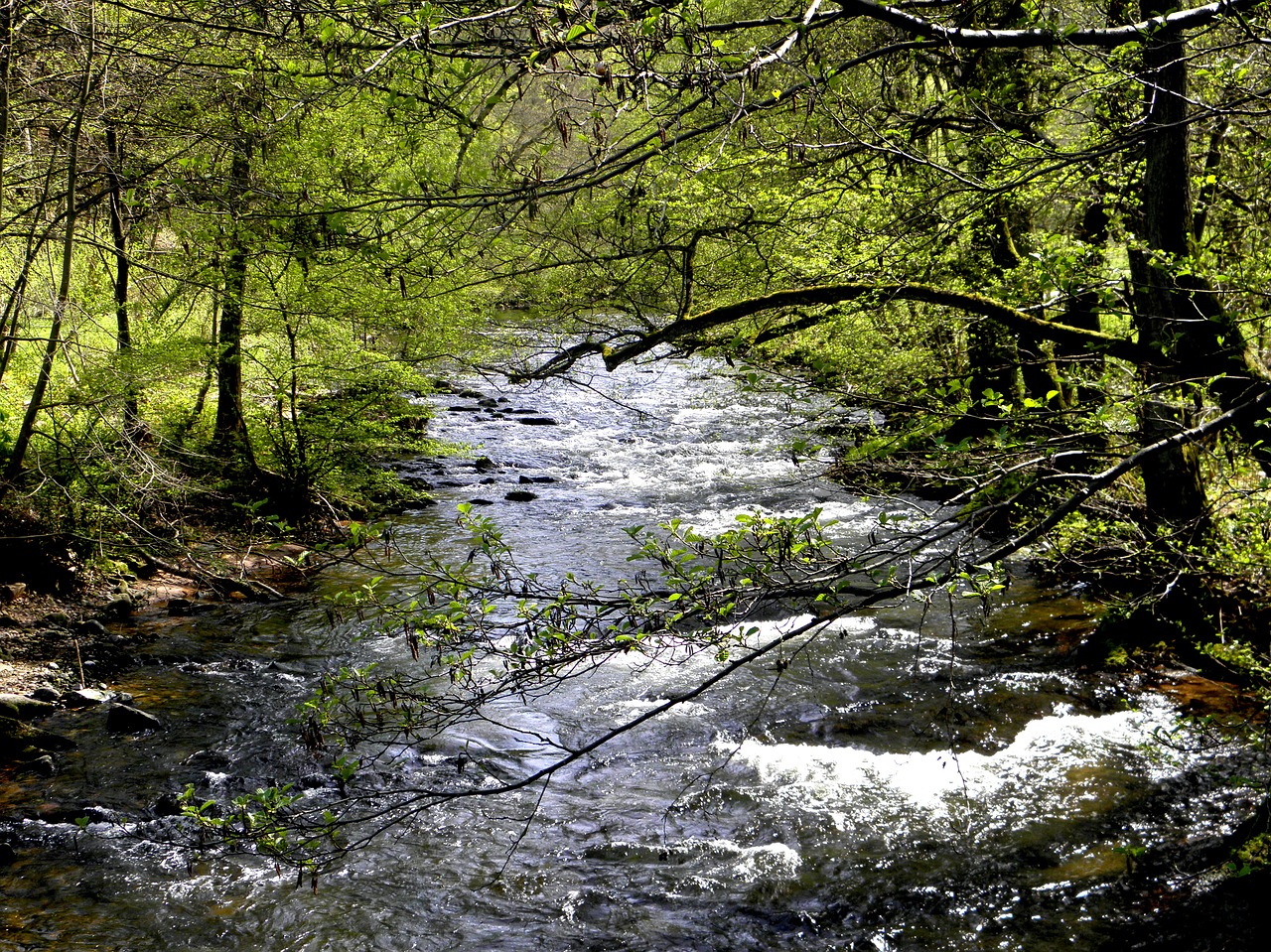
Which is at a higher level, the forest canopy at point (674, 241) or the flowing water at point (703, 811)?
the forest canopy at point (674, 241)

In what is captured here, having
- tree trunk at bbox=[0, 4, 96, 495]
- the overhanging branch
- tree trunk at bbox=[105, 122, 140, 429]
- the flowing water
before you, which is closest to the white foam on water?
the flowing water

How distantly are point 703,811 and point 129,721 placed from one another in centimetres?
457

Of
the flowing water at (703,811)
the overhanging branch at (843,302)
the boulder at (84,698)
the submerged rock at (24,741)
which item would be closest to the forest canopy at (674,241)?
the overhanging branch at (843,302)

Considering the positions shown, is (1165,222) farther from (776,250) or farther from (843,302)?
(776,250)

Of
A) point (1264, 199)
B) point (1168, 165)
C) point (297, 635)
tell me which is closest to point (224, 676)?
point (297, 635)

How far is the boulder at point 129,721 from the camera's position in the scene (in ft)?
23.2

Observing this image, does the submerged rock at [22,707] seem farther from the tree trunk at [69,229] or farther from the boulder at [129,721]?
the tree trunk at [69,229]

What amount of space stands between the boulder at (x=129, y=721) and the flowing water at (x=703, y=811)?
14cm

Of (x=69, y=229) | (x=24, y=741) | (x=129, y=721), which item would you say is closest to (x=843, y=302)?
(x=129, y=721)

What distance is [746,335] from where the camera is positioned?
4.58 metres

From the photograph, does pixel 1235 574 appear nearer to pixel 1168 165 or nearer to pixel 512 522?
pixel 1168 165

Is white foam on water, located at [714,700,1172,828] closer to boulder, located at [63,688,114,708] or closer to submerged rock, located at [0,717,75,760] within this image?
submerged rock, located at [0,717,75,760]

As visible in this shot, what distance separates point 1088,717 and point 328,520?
8.91 m

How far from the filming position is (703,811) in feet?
20.3
